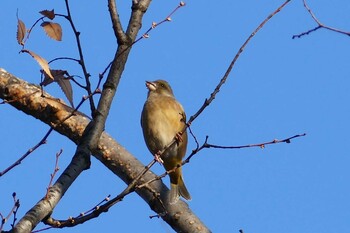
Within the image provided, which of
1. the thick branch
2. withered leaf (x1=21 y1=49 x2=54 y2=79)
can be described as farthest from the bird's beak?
withered leaf (x1=21 y1=49 x2=54 y2=79)

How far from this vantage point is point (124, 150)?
5.12 meters

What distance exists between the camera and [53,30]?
3420mm

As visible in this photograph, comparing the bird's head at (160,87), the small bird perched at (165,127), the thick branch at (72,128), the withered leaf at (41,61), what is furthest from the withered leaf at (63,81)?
the bird's head at (160,87)

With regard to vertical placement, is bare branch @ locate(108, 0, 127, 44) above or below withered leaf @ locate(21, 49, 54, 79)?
above

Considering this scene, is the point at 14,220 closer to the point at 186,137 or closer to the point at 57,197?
the point at 57,197

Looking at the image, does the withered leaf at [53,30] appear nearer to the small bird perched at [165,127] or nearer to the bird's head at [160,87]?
the small bird perched at [165,127]

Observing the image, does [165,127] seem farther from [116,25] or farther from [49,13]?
[49,13]

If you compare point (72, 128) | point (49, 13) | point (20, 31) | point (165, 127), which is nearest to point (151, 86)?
point (165, 127)

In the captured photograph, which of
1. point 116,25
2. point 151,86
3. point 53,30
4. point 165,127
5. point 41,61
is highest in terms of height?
point 151,86

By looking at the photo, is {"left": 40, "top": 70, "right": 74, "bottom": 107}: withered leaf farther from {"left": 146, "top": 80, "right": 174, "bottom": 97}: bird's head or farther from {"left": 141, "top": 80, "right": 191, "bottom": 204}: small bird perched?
{"left": 146, "top": 80, "right": 174, "bottom": 97}: bird's head

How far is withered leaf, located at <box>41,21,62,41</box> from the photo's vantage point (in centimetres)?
336

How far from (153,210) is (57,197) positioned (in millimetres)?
1923

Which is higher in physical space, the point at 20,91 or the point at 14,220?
the point at 20,91

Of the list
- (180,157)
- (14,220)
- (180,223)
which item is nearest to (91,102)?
(14,220)
